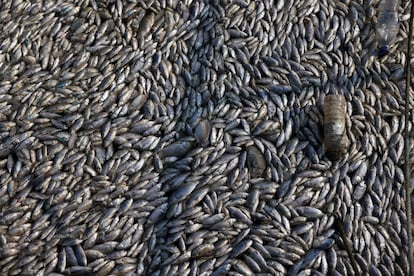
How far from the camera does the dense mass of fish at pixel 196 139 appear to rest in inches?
121

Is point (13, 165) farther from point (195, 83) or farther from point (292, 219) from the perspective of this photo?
point (292, 219)

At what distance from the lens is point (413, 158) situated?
132 inches

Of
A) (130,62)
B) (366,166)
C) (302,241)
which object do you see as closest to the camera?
(302,241)

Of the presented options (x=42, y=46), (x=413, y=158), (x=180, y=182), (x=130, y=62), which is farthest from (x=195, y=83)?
(x=413, y=158)

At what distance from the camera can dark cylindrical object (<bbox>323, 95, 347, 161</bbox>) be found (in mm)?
3256

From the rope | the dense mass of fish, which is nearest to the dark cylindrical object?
the dense mass of fish

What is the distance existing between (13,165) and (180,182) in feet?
2.89

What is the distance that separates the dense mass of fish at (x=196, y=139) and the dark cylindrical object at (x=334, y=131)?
0.19 feet

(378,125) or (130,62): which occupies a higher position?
(130,62)

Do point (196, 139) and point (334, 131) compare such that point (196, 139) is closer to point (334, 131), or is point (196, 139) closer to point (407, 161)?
point (334, 131)

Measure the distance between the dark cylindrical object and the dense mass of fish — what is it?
6 cm

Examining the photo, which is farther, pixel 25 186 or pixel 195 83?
pixel 195 83

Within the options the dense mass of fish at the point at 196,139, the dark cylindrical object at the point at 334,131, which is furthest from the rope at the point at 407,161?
the dark cylindrical object at the point at 334,131

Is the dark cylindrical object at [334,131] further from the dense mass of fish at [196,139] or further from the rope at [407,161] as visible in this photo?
the rope at [407,161]
